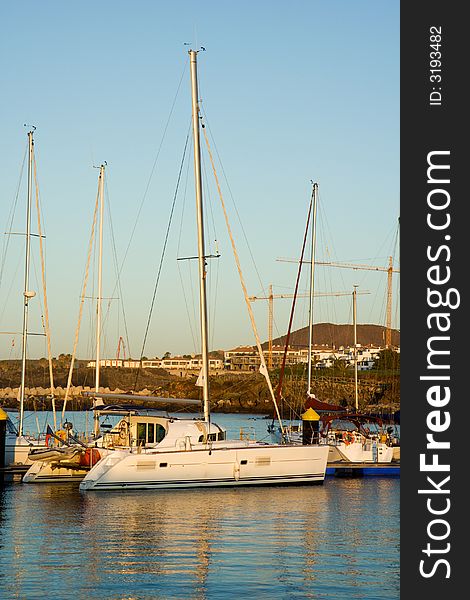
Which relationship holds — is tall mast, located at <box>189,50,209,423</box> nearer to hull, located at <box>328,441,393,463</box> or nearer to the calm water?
the calm water

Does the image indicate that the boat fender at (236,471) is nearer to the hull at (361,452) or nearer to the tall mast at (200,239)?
the tall mast at (200,239)

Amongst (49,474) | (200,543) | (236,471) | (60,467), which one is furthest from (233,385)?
(200,543)

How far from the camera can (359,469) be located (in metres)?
45.0

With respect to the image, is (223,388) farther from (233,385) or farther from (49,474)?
(49,474)

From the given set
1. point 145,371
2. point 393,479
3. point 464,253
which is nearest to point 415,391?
point 464,253

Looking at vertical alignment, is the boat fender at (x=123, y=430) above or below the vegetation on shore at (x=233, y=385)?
below

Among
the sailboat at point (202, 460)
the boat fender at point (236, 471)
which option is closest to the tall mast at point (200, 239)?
the sailboat at point (202, 460)

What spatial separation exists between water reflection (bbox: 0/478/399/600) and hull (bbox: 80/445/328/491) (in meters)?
0.46

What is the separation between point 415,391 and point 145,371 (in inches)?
7176

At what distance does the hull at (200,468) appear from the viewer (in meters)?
37.4

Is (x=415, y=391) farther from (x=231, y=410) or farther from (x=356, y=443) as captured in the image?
(x=231, y=410)

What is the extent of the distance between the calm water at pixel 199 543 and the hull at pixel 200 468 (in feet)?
1.41

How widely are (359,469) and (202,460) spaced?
9.72 meters

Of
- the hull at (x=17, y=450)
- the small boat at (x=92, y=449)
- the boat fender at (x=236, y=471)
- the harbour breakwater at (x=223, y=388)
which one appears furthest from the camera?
the harbour breakwater at (x=223, y=388)
